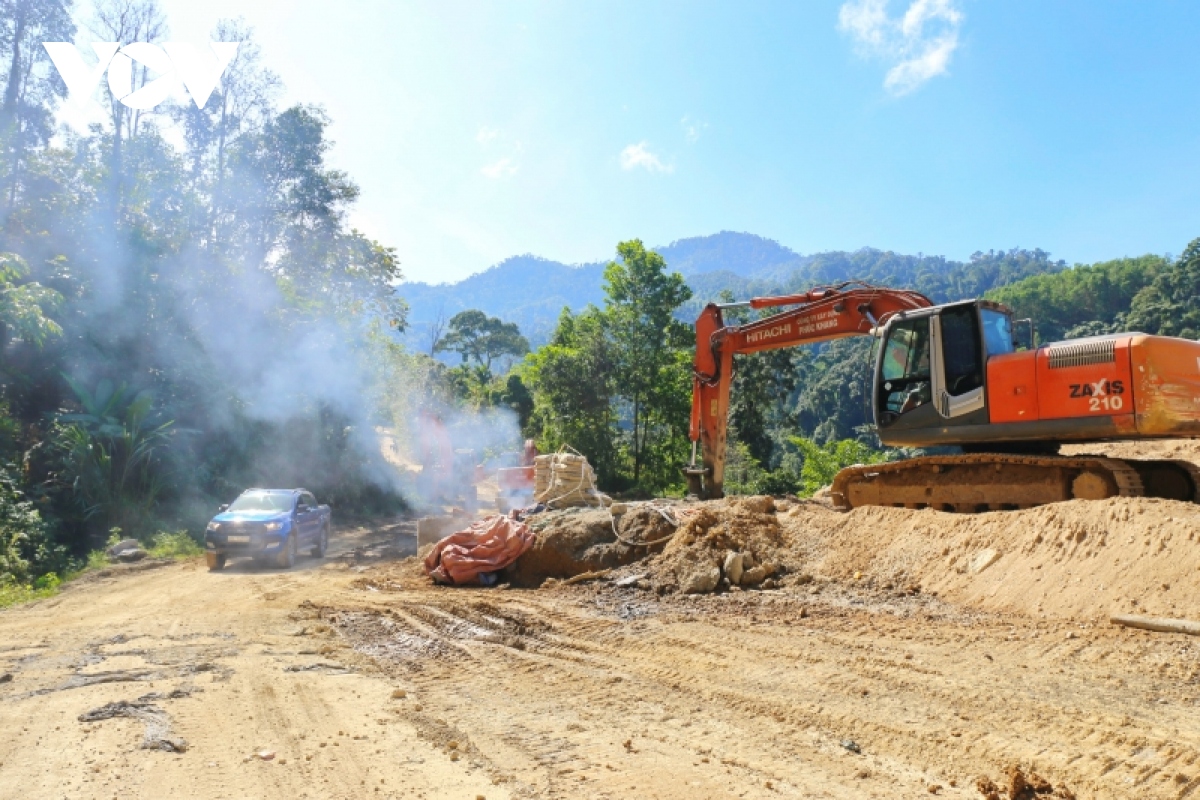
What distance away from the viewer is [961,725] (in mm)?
4203

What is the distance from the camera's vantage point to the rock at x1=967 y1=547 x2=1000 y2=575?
780 centimetres

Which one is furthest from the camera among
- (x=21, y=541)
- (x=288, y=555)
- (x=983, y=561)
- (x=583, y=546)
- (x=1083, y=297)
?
(x=1083, y=297)

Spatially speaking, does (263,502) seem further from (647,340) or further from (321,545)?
(647,340)

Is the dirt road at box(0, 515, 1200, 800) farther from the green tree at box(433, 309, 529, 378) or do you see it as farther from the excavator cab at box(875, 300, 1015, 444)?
the green tree at box(433, 309, 529, 378)

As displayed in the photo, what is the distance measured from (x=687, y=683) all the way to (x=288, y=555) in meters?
11.6

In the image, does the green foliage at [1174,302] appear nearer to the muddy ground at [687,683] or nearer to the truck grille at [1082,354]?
the truck grille at [1082,354]

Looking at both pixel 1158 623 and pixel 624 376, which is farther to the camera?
pixel 624 376

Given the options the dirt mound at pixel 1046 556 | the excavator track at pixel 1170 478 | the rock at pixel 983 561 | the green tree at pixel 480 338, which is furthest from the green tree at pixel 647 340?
the green tree at pixel 480 338

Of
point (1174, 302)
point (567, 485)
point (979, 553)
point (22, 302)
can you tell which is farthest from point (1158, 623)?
point (1174, 302)

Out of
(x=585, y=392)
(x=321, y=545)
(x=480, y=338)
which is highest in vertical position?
(x=480, y=338)

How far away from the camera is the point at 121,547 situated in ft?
51.3

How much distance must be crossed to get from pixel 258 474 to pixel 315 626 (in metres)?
16.2

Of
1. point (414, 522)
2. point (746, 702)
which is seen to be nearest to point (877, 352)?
point (746, 702)

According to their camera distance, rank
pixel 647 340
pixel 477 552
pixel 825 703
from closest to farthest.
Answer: pixel 825 703, pixel 477 552, pixel 647 340
